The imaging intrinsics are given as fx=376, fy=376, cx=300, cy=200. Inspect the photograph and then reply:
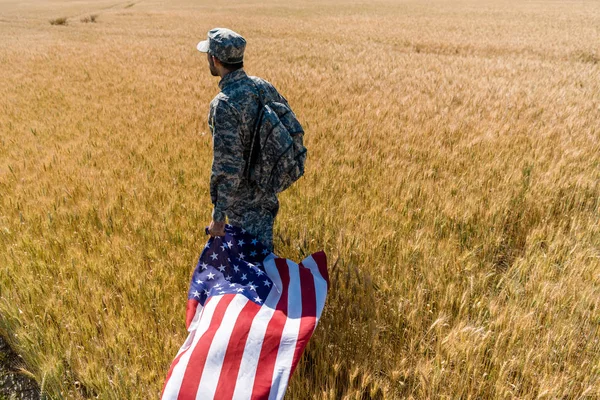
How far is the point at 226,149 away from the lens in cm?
198

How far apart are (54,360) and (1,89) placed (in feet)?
26.8

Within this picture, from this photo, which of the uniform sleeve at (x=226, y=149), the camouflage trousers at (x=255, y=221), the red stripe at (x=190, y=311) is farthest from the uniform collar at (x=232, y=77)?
the red stripe at (x=190, y=311)

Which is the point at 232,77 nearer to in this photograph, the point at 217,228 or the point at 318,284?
the point at 217,228

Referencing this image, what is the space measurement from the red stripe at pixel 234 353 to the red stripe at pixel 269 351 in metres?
0.09

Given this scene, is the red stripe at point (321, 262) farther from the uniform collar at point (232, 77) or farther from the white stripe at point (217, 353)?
the uniform collar at point (232, 77)

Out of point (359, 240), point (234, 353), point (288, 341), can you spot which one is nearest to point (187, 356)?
point (234, 353)

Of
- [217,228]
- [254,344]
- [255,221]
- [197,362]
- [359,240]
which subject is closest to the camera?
[197,362]

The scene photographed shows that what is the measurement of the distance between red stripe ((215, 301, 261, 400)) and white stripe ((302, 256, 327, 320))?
1.03 ft

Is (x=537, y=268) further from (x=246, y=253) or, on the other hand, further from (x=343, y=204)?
(x=246, y=253)

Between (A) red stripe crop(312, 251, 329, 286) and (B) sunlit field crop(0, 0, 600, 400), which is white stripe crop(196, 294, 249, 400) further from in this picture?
(A) red stripe crop(312, 251, 329, 286)

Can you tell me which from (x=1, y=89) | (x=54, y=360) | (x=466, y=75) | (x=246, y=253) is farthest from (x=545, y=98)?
(x=1, y=89)

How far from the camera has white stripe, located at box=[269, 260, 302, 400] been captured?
1.57m

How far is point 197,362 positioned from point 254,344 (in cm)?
26

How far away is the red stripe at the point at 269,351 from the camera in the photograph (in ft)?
5.08
